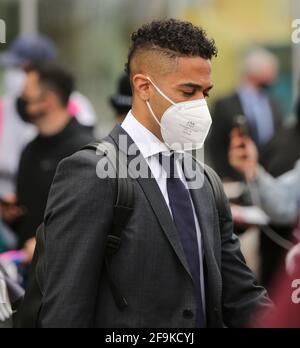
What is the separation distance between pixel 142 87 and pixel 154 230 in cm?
58

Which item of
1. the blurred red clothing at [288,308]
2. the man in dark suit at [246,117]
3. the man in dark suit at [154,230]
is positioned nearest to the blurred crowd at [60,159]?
the man in dark suit at [154,230]

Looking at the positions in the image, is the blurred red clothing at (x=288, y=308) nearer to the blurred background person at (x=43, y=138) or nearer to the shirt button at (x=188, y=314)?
the shirt button at (x=188, y=314)

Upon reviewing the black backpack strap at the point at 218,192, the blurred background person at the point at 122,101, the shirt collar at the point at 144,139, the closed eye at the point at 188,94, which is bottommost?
the black backpack strap at the point at 218,192

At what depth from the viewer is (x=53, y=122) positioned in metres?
6.14

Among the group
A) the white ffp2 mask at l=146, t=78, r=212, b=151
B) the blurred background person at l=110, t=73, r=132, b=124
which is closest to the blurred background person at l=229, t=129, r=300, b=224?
the blurred background person at l=110, t=73, r=132, b=124

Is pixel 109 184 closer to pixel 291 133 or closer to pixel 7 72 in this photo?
pixel 291 133

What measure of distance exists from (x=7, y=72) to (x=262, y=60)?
310cm

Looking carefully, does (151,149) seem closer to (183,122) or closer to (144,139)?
(144,139)

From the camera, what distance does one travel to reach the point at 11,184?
25.7ft

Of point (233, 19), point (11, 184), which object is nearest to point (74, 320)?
point (11, 184)

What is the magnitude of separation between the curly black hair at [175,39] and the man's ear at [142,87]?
0.11 m

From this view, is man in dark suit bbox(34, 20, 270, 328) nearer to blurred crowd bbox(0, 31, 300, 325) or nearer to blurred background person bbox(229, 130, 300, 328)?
blurred crowd bbox(0, 31, 300, 325)

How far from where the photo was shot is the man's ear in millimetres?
3508

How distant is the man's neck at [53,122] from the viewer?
20.0ft
